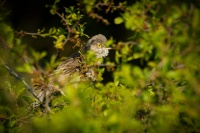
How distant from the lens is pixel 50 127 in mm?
1686

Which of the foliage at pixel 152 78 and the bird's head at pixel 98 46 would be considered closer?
the foliage at pixel 152 78

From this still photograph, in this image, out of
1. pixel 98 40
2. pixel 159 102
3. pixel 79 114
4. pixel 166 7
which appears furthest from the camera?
pixel 98 40

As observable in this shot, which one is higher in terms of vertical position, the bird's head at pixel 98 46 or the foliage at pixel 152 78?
the bird's head at pixel 98 46

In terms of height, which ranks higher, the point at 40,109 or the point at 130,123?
the point at 40,109

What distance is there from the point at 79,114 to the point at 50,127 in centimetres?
20

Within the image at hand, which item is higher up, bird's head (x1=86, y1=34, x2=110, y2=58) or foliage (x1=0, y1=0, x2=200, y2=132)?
bird's head (x1=86, y1=34, x2=110, y2=58)

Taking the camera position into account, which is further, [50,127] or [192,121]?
[192,121]

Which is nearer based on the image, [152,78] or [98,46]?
[152,78]

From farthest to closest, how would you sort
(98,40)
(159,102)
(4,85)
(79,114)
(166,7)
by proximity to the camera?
(98,40)
(4,85)
(159,102)
(166,7)
(79,114)

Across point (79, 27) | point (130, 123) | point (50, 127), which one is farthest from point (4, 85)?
point (130, 123)

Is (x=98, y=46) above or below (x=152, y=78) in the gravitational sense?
above

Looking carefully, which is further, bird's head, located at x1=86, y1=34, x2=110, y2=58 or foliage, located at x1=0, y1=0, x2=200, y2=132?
bird's head, located at x1=86, y1=34, x2=110, y2=58

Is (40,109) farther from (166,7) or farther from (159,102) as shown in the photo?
(166,7)

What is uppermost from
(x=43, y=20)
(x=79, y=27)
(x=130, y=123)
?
(x=43, y=20)
